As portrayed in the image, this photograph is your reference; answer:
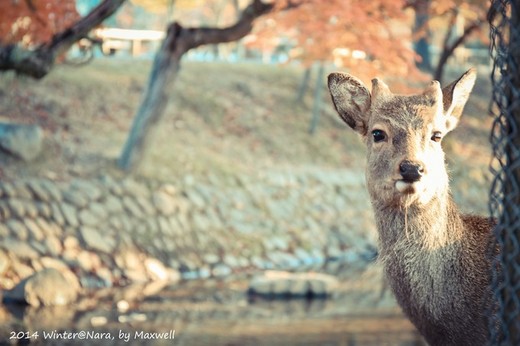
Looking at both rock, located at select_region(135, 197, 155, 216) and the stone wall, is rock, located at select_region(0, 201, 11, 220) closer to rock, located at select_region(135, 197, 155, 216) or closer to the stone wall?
the stone wall

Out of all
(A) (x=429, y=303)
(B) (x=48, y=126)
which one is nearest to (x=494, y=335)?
(A) (x=429, y=303)

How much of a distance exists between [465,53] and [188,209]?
69.1ft

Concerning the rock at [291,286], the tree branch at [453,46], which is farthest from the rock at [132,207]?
the tree branch at [453,46]

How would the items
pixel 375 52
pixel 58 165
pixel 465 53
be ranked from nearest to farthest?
pixel 375 52 → pixel 58 165 → pixel 465 53

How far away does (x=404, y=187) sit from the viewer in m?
5.87

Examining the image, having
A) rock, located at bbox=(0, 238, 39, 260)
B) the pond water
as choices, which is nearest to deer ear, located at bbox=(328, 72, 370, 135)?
the pond water

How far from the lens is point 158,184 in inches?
744

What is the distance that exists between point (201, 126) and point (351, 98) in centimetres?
1766

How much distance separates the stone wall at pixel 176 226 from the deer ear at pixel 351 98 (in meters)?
9.08

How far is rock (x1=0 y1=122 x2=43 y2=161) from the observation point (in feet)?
57.4

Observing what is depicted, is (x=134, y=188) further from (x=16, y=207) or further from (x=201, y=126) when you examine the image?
(x=201, y=126)

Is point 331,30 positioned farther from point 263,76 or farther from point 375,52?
point 263,76

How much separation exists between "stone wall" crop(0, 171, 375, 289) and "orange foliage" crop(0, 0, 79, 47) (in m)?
2.67

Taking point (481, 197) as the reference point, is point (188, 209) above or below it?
above
